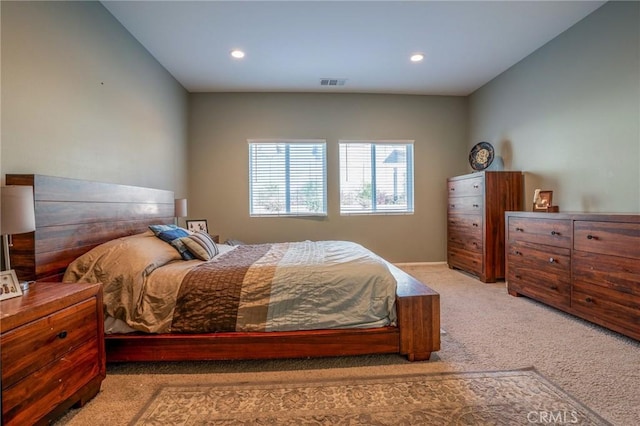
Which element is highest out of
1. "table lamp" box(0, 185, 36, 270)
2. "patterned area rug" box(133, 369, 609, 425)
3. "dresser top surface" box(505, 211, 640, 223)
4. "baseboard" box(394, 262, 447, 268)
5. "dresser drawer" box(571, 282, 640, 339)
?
"table lamp" box(0, 185, 36, 270)

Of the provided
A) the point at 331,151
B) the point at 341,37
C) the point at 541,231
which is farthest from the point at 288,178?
the point at 541,231

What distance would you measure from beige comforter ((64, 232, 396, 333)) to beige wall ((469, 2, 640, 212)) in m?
2.51

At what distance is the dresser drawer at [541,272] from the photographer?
256 cm

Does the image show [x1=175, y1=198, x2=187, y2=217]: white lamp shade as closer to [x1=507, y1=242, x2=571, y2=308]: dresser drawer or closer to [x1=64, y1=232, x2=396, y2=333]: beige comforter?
[x1=64, y1=232, x2=396, y2=333]: beige comforter

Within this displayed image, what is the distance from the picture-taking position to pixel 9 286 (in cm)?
133

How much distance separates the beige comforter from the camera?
179cm

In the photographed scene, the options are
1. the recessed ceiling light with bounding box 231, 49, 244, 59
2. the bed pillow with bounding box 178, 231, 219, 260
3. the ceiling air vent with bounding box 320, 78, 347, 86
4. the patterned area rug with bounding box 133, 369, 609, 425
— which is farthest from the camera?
the ceiling air vent with bounding box 320, 78, 347, 86

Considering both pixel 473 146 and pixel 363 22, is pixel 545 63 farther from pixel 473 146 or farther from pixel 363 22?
pixel 363 22

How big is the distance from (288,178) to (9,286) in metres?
3.47

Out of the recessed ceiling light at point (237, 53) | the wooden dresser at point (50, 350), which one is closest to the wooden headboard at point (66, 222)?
the wooden dresser at point (50, 350)

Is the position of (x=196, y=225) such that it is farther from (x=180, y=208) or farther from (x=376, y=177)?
(x=376, y=177)

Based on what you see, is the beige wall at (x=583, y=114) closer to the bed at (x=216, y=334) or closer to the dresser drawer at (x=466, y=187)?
the dresser drawer at (x=466, y=187)

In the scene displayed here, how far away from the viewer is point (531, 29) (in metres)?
3.00

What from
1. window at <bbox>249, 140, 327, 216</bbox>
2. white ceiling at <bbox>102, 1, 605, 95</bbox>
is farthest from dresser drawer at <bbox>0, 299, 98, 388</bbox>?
window at <bbox>249, 140, 327, 216</bbox>
